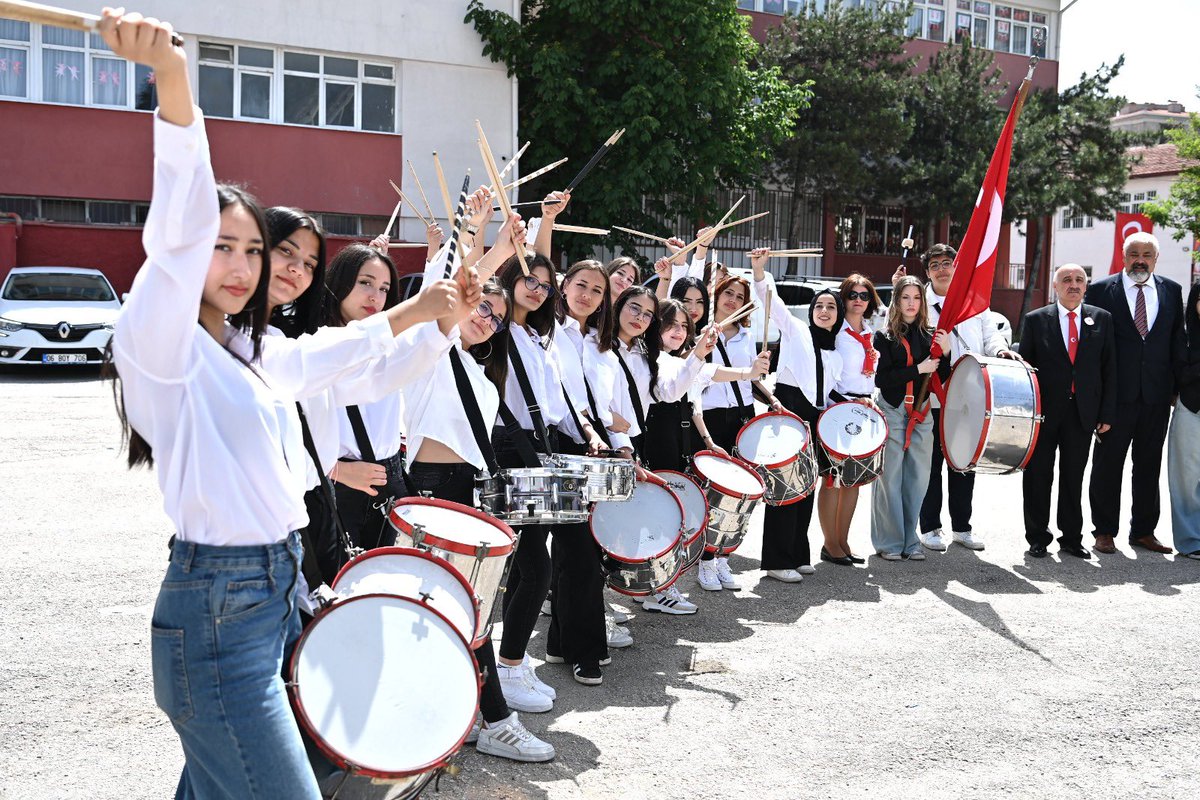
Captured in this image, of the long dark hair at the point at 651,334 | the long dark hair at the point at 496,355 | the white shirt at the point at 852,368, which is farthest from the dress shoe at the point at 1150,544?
the long dark hair at the point at 496,355

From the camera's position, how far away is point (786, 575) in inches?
277

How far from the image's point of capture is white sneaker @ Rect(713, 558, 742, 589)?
6.91 meters

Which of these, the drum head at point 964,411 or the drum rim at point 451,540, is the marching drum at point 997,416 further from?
the drum rim at point 451,540

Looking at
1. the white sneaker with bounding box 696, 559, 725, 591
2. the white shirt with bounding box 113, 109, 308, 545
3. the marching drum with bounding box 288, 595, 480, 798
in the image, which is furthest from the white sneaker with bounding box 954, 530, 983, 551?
the white shirt with bounding box 113, 109, 308, 545

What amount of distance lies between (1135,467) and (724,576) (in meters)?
3.50

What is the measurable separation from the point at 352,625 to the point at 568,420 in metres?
2.72

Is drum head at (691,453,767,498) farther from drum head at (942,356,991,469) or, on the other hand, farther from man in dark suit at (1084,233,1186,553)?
man in dark suit at (1084,233,1186,553)

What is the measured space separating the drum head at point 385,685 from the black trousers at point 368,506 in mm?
1340

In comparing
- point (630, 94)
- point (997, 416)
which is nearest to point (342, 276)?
point (997, 416)

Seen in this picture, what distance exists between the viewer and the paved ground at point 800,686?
160 inches

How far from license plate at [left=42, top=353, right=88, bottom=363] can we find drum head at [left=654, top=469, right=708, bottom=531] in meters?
12.5

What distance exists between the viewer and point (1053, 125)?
31109 mm

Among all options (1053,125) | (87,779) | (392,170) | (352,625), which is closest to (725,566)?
(87,779)

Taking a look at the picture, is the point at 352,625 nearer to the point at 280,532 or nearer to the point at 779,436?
the point at 280,532
